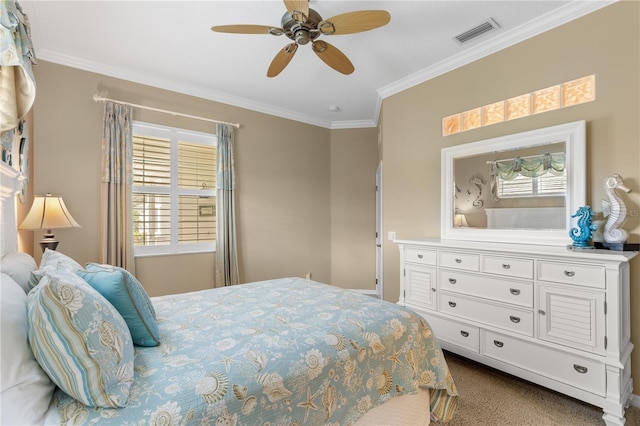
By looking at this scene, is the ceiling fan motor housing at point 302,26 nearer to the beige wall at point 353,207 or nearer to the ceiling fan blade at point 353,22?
the ceiling fan blade at point 353,22

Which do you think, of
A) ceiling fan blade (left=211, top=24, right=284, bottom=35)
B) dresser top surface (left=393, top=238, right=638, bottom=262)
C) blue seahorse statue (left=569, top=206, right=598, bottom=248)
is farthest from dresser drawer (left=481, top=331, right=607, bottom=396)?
ceiling fan blade (left=211, top=24, right=284, bottom=35)

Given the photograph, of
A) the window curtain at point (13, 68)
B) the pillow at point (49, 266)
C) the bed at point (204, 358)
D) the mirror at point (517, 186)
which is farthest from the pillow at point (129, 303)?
the mirror at point (517, 186)

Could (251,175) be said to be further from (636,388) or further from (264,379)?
(636,388)

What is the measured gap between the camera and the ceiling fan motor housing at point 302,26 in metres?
1.94

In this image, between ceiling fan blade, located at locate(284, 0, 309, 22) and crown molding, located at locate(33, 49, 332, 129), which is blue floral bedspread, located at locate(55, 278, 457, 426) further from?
crown molding, located at locate(33, 49, 332, 129)

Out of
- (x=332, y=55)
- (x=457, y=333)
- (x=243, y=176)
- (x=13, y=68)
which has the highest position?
(x=332, y=55)

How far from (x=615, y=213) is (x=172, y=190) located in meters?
4.03

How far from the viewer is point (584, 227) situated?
2.00 m

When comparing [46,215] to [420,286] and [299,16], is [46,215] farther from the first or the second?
[420,286]

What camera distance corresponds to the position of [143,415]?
0.89m

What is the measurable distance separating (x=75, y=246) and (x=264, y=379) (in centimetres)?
284

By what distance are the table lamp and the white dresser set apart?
3054 millimetres

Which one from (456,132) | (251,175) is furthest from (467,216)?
(251,175)

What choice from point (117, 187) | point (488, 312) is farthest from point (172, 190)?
point (488, 312)
